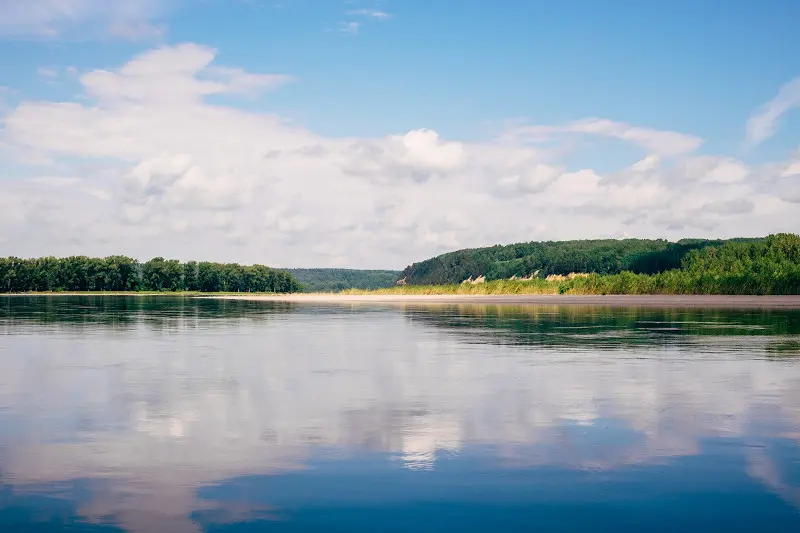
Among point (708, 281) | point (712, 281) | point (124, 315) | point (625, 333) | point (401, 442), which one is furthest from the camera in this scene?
point (708, 281)

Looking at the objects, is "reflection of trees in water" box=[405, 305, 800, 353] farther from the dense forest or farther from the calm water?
the dense forest

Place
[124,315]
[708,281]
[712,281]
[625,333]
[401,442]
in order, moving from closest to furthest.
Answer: [401,442] → [625,333] → [124,315] → [712,281] → [708,281]

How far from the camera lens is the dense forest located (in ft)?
307

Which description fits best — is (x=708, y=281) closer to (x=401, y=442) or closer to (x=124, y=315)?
(x=124, y=315)

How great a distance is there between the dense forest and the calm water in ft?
235

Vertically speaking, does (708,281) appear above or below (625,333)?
above

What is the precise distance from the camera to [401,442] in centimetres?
1349

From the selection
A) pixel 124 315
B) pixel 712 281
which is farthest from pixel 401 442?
pixel 712 281

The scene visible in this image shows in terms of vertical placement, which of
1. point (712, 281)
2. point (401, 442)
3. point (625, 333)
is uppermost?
point (712, 281)

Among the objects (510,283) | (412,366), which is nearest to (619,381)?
(412,366)

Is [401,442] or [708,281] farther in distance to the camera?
[708,281]

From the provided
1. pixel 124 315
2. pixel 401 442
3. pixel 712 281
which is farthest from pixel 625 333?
pixel 712 281

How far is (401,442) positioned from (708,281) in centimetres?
9338

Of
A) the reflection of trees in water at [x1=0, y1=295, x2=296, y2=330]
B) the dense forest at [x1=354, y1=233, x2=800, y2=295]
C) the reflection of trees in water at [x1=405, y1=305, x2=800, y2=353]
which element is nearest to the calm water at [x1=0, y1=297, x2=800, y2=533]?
the reflection of trees in water at [x1=405, y1=305, x2=800, y2=353]
